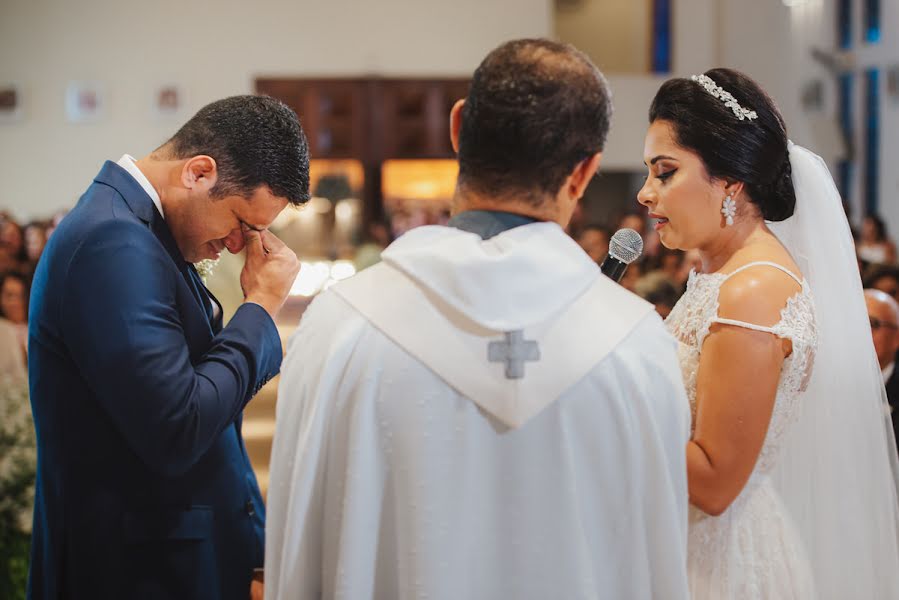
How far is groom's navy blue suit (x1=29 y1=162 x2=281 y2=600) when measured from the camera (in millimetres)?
1491

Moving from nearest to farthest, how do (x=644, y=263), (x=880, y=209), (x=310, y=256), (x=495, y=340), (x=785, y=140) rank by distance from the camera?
(x=495, y=340) → (x=785, y=140) → (x=644, y=263) → (x=880, y=209) → (x=310, y=256)

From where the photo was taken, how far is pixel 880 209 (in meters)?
10.7

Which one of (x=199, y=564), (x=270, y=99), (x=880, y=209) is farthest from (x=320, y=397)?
Answer: (x=880, y=209)

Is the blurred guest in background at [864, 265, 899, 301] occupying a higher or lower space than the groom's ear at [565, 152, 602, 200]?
lower

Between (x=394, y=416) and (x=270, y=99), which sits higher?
(x=270, y=99)

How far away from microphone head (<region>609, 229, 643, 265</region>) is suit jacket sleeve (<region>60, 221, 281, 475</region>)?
0.83 m

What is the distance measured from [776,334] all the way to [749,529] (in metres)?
0.44

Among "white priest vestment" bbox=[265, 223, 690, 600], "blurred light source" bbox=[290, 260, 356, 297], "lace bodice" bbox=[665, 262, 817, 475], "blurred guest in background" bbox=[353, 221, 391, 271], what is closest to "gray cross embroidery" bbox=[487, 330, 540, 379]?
"white priest vestment" bbox=[265, 223, 690, 600]

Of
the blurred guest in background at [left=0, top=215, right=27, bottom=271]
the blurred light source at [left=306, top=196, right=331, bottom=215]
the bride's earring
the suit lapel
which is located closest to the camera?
the suit lapel

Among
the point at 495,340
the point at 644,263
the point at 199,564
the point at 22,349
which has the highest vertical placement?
the point at 495,340

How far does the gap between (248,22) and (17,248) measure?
18.8ft

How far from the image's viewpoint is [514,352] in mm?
1214

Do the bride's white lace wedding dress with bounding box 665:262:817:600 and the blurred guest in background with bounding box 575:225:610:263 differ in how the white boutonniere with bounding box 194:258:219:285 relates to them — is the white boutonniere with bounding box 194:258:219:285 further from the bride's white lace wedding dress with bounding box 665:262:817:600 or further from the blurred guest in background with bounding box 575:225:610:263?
the blurred guest in background with bounding box 575:225:610:263

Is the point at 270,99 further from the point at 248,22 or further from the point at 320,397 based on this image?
the point at 248,22
